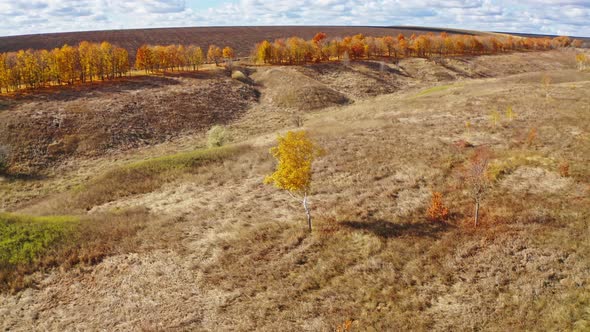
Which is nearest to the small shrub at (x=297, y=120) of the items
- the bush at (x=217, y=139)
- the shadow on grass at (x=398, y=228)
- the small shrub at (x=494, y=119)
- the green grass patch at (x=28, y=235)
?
the bush at (x=217, y=139)

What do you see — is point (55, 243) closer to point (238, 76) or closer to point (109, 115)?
point (109, 115)

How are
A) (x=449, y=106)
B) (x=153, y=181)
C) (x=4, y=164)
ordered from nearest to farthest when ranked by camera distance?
(x=153, y=181)
(x=4, y=164)
(x=449, y=106)

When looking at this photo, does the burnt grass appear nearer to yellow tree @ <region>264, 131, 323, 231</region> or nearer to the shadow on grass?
yellow tree @ <region>264, 131, 323, 231</region>

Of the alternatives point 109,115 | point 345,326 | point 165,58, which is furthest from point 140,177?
point 165,58

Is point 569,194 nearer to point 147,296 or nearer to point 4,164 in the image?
point 147,296

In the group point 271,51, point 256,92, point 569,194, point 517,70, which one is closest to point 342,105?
point 256,92

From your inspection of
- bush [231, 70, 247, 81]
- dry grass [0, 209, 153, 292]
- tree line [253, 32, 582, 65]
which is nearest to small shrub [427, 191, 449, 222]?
dry grass [0, 209, 153, 292]
